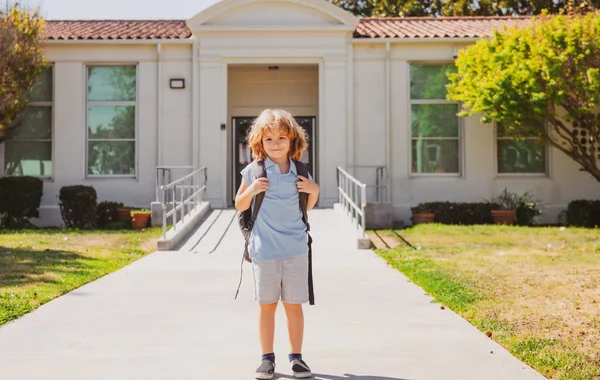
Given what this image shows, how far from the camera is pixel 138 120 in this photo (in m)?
17.8

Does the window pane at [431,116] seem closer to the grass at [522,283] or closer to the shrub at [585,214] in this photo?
the shrub at [585,214]

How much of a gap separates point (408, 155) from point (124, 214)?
6.32m

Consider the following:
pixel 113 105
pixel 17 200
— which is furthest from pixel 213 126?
pixel 17 200

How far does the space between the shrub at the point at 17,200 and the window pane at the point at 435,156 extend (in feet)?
27.2

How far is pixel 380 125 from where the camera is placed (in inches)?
702

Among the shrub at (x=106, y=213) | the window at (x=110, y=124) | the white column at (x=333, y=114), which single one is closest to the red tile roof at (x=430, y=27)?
the white column at (x=333, y=114)

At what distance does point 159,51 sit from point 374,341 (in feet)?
43.7

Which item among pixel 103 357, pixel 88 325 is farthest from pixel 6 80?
pixel 103 357

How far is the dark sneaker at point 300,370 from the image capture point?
447cm

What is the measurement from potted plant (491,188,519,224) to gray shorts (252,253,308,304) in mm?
12710

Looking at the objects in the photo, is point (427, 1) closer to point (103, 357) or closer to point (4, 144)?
point (4, 144)

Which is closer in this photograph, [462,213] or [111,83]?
→ [462,213]

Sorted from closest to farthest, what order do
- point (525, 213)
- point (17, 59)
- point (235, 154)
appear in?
point (17, 59) → point (525, 213) → point (235, 154)

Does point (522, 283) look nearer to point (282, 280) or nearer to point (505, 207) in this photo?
point (282, 280)
